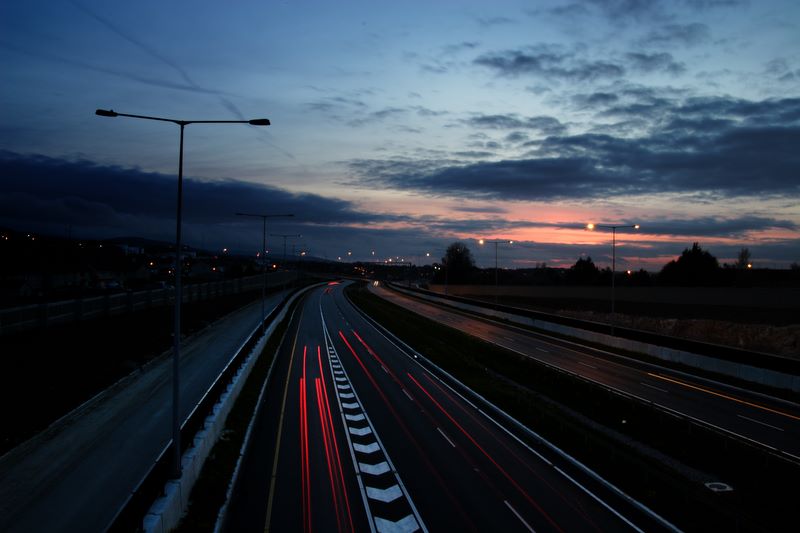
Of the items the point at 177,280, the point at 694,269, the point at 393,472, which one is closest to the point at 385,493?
the point at 393,472

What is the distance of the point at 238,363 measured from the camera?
32.7 metres

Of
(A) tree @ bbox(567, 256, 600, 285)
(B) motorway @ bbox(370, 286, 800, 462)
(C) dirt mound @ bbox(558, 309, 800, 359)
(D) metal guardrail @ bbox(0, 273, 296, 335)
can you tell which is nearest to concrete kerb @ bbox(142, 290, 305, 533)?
(D) metal guardrail @ bbox(0, 273, 296, 335)

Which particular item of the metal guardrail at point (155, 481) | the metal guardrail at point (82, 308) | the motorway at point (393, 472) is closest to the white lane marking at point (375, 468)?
Result: the motorway at point (393, 472)

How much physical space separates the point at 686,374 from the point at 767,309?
43.7 m

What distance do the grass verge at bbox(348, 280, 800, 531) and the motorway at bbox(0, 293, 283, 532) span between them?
52.3ft

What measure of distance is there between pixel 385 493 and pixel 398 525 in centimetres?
230

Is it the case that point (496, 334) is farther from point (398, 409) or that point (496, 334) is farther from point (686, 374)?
point (398, 409)

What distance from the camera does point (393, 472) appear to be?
1966 centimetres

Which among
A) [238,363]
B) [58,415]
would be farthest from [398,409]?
[58,415]

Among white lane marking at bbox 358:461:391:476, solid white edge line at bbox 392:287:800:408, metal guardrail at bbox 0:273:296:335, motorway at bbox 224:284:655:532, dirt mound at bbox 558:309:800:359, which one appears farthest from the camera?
dirt mound at bbox 558:309:800:359

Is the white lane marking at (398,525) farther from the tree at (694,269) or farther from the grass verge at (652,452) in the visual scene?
Answer: the tree at (694,269)

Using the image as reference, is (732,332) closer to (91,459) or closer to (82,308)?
(91,459)

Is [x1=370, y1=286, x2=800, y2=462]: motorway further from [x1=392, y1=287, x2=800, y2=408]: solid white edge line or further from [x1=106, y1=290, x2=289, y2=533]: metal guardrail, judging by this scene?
[x1=106, y1=290, x2=289, y2=533]: metal guardrail

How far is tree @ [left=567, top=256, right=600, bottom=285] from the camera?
172m
